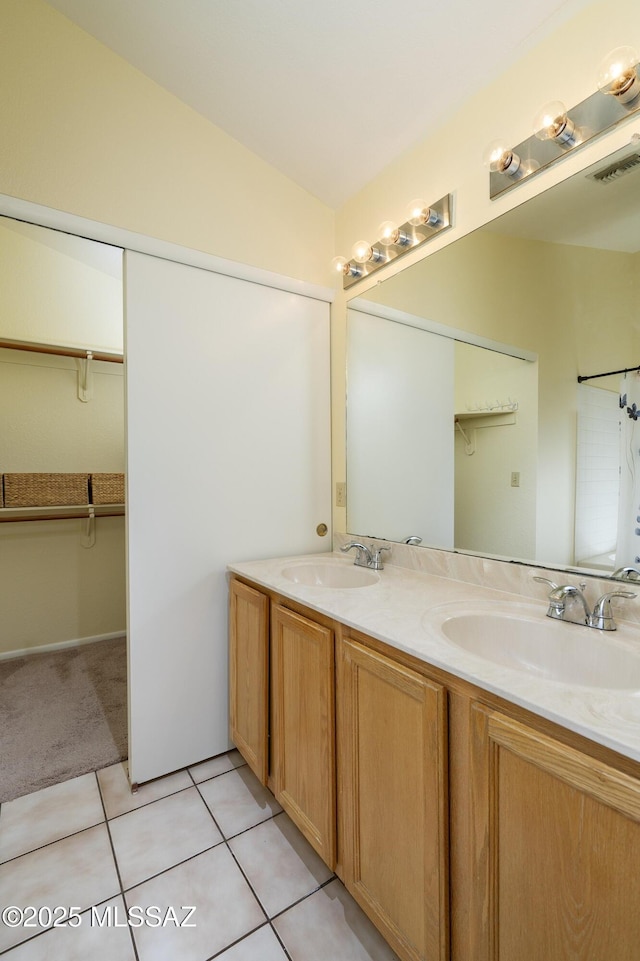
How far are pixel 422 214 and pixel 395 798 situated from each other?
1885 mm

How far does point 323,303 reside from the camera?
6.82 feet

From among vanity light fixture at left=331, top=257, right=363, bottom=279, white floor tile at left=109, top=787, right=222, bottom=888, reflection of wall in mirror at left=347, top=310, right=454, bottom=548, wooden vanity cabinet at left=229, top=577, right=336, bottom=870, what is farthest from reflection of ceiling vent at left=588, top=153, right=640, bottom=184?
white floor tile at left=109, top=787, right=222, bottom=888

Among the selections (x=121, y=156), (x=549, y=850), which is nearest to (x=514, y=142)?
(x=121, y=156)

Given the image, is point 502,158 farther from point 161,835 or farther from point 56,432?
point 56,432

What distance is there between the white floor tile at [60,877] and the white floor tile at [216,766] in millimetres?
377

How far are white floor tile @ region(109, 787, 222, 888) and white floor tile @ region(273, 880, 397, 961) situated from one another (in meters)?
0.38

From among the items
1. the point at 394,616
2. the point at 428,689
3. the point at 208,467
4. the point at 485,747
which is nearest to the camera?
the point at 485,747

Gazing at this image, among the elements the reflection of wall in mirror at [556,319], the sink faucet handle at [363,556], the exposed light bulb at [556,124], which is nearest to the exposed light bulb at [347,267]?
the reflection of wall in mirror at [556,319]

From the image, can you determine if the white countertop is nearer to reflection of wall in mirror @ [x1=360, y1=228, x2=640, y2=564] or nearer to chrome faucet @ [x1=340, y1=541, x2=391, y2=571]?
chrome faucet @ [x1=340, y1=541, x2=391, y2=571]

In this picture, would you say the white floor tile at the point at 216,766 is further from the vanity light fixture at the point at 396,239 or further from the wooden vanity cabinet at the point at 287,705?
the vanity light fixture at the point at 396,239

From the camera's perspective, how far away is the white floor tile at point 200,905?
41.7 inches

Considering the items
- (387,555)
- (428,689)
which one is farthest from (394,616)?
(387,555)

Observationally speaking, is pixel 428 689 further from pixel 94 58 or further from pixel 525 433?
pixel 94 58

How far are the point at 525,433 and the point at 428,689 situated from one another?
861 millimetres
